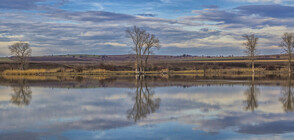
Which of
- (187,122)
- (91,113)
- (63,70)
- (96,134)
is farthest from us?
(63,70)

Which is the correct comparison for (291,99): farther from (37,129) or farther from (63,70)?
(63,70)

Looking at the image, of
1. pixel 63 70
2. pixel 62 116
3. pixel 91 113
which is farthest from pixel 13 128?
pixel 63 70

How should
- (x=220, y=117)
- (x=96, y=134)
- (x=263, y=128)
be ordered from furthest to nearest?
(x=220, y=117) → (x=263, y=128) → (x=96, y=134)

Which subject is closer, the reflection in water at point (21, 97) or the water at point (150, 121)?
the water at point (150, 121)

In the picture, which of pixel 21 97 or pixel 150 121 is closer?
pixel 150 121

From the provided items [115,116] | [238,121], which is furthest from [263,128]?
[115,116]

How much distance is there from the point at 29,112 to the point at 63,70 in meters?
49.0

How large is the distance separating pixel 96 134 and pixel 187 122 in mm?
3454

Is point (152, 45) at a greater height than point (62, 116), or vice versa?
point (152, 45)

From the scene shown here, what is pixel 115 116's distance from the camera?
43.3 feet

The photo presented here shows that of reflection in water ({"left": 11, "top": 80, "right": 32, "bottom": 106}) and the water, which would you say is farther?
reflection in water ({"left": 11, "top": 80, "right": 32, "bottom": 106})

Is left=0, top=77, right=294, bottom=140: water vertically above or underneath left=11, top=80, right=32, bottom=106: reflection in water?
underneath

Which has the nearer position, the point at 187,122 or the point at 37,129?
the point at 37,129

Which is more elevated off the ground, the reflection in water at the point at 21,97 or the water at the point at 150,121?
the reflection in water at the point at 21,97
